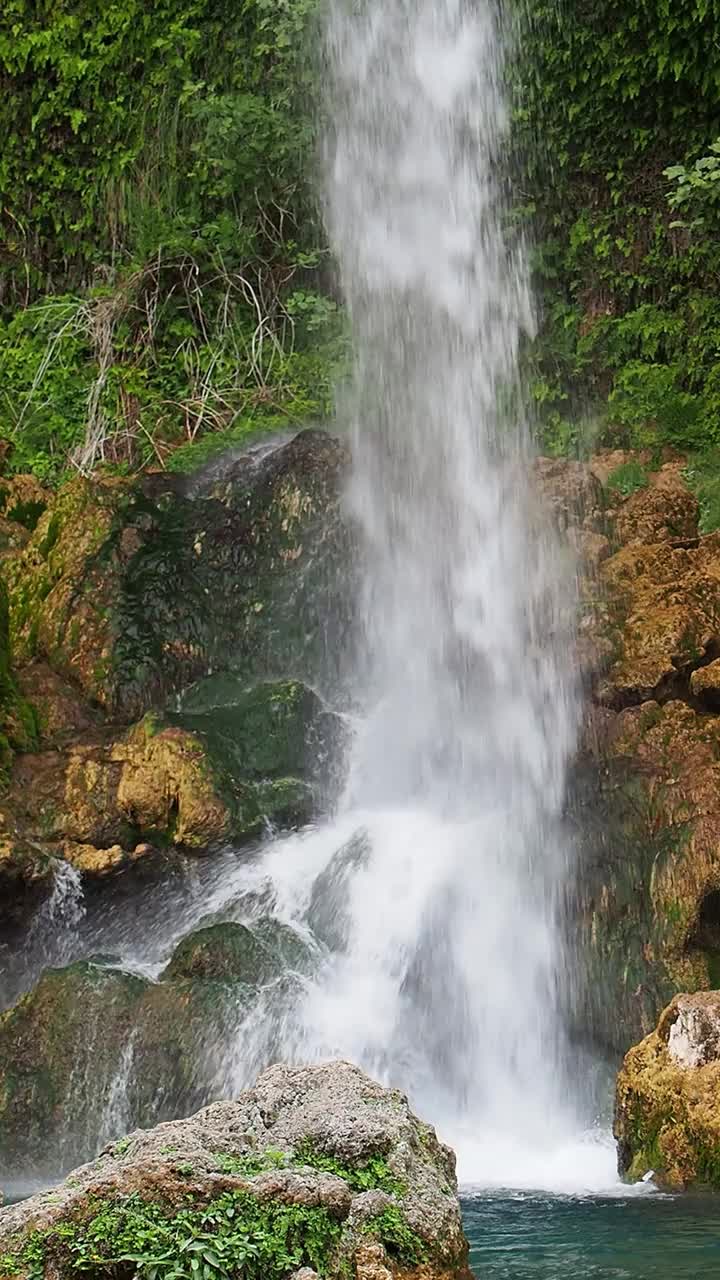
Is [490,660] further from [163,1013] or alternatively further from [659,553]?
[163,1013]

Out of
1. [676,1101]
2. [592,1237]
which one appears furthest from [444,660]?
[592,1237]

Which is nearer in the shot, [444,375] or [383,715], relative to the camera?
[383,715]

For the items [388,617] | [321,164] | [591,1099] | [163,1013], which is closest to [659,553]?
[388,617]

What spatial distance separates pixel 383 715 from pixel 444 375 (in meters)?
4.24

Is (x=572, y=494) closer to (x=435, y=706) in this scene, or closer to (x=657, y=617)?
(x=657, y=617)

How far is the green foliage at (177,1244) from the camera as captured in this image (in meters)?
3.37

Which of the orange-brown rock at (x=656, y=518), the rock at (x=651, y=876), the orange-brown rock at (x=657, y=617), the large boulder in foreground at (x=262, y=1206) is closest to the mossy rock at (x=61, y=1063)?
the rock at (x=651, y=876)

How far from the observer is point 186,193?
1505cm

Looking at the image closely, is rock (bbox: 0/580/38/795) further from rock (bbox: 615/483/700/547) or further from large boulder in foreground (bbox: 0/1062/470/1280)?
large boulder in foreground (bbox: 0/1062/470/1280)

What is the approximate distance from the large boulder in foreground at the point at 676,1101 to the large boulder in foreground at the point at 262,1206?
2.18 metres

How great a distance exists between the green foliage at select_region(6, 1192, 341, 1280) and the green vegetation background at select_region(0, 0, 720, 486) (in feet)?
34.4

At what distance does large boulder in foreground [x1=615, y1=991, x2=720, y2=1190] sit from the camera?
6.06m

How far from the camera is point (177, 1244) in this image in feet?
11.1

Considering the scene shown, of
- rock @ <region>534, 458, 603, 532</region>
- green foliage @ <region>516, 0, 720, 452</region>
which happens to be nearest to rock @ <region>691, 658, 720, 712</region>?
rock @ <region>534, 458, 603, 532</region>
